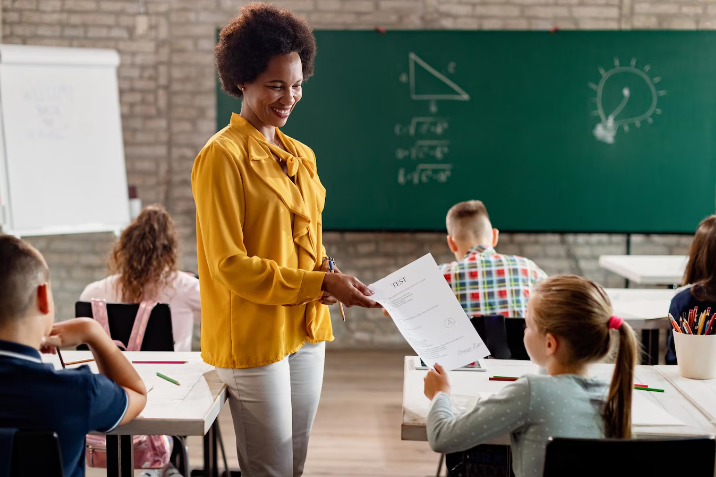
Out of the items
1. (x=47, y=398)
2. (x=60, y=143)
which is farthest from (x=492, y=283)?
(x=60, y=143)

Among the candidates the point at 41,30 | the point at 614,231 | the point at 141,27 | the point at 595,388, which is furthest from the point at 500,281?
the point at 41,30

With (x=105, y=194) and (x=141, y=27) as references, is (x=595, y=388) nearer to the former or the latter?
(x=105, y=194)

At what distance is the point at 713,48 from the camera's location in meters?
4.72

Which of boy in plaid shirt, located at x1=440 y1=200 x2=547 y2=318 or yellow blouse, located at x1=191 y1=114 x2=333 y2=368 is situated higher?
yellow blouse, located at x1=191 y1=114 x2=333 y2=368

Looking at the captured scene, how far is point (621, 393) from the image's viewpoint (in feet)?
4.71

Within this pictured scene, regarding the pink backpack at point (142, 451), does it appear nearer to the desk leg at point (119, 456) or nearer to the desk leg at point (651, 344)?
the desk leg at point (119, 456)

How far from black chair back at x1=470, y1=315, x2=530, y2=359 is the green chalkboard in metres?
2.48

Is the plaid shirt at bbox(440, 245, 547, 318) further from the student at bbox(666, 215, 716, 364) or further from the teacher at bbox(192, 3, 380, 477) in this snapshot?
the teacher at bbox(192, 3, 380, 477)

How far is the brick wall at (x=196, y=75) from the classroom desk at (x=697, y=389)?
303 centimetres

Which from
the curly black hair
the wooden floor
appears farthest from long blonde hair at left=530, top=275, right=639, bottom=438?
the wooden floor

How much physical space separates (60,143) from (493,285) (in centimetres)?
291

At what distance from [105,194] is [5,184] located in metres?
0.57

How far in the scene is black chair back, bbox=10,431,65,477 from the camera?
1.31 meters

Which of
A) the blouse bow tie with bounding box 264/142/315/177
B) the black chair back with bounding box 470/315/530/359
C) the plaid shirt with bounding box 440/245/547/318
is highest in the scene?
the blouse bow tie with bounding box 264/142/315/177
